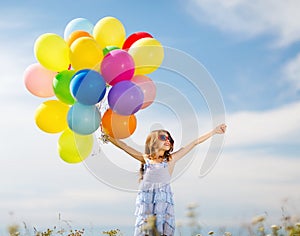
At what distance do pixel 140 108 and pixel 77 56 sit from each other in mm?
734

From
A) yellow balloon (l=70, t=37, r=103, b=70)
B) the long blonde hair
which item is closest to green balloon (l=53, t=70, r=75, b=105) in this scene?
yellow balloon (l=70, t=37, r=103, b=70)

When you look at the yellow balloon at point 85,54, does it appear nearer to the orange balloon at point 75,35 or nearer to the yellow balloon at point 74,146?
the orange balloon at point 75,35

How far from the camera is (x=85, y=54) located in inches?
150

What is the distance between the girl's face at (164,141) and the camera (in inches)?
160

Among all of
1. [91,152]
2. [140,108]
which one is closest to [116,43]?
[140,108]

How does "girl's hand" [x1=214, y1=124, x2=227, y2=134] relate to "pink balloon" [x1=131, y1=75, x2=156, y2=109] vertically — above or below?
below

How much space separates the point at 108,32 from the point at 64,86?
2.30 ft

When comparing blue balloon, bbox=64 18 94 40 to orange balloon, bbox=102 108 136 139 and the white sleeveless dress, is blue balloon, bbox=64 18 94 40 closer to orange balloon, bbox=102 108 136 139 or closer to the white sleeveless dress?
orange balloon, bbox=102 108 136 139

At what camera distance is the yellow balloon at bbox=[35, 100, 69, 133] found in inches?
156

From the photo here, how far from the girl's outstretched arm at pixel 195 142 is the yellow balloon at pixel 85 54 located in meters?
1.10

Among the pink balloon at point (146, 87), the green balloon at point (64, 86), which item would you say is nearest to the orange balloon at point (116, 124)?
the pink balloon at point (146, 87)

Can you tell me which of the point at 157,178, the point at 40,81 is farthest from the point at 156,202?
the point at 40,81

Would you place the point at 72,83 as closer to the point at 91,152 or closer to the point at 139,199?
the point at 91,152

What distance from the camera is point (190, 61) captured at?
4.39 meters
